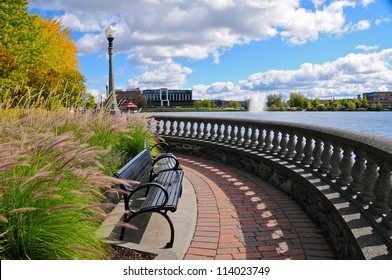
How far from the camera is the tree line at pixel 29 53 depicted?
72.4 feet

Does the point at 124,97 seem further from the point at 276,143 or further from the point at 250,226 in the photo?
the point at 250,226

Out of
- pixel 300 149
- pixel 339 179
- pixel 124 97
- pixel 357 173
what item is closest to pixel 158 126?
pixel 124 97

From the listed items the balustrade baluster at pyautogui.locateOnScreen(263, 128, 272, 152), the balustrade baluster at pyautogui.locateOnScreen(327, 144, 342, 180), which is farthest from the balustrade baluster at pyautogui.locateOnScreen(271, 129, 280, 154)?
the balustrade baluster at pyautogui.locateOnScreen(327, 144, 342, 180)

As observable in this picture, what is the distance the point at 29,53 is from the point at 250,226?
28733mm

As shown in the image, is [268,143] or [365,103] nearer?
[268,143]

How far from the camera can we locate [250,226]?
5.04m

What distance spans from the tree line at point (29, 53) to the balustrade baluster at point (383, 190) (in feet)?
57.4

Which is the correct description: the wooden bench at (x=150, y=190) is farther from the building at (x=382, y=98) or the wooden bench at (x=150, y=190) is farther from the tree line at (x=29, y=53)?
the building at (x=382, y=98)

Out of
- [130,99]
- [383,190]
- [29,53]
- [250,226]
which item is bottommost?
[250,226]

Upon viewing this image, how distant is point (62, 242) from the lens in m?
2.85

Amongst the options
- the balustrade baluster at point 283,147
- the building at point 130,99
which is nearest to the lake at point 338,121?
the balustrade baluster at point 283,147

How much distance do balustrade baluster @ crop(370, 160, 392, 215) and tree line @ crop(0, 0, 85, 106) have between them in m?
17.5

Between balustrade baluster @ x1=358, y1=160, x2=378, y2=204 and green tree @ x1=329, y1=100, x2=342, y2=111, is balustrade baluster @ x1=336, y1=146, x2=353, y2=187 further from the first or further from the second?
green tree @ x1=329, y1=100, x2=342, y2=111
